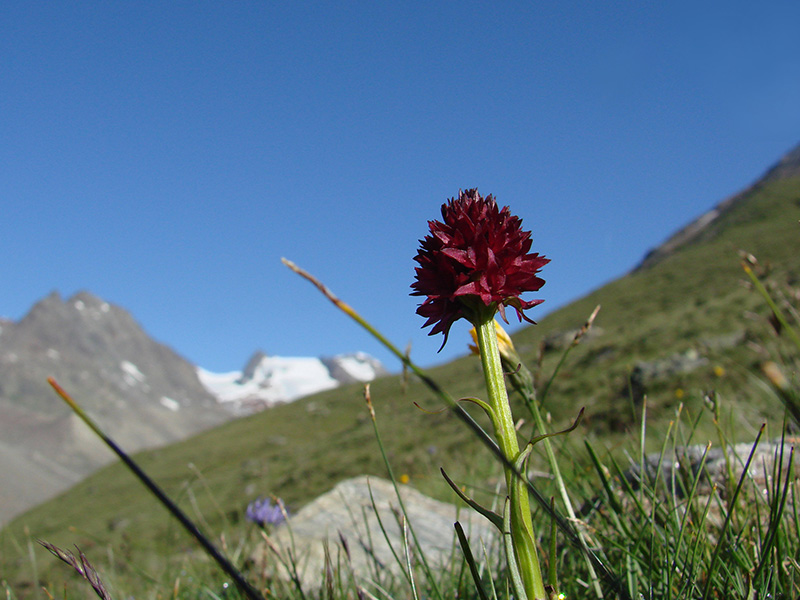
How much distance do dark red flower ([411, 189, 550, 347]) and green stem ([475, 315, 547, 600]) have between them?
7 centimetres

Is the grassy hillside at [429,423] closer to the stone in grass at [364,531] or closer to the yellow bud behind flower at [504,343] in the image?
the yellow bud behind flower at [504,343]

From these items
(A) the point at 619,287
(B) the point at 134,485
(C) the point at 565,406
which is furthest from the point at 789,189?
(B) the point at 134,485

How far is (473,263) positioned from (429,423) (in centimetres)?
2877

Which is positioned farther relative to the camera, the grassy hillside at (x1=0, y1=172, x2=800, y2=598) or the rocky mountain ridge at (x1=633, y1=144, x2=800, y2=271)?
the rocky mountain ridge at (x1=633, y1=144, x2=800, y2=271)

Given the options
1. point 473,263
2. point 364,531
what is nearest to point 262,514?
point 364,531

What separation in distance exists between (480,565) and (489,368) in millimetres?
1411

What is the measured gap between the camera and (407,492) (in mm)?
5992

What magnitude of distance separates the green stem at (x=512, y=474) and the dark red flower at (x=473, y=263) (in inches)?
2.6

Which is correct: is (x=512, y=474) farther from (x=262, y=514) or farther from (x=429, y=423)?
(x=429, y=423)

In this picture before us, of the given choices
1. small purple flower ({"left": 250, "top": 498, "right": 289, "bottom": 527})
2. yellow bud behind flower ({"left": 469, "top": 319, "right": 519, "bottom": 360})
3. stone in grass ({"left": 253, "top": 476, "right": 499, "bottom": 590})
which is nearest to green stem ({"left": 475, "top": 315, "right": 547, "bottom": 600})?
yellow bud behind flower ({"left": 469, "top": 319, "right": 519, "bottom": 360})

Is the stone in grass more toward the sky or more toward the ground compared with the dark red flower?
more toward the ground

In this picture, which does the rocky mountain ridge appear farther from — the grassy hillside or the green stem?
the green stem

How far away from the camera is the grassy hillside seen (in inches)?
201

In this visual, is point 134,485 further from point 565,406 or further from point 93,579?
point 93,579
